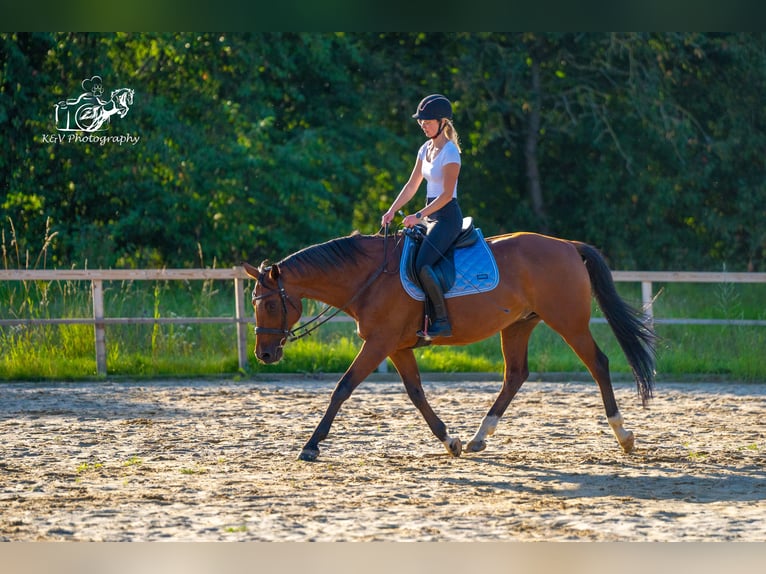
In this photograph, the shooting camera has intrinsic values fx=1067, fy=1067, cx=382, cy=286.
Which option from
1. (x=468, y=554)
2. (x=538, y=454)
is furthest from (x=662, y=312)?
(x=468, y=554)

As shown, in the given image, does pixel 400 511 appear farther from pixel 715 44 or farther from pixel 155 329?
pixel 715 44

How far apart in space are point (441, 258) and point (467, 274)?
0.22 metres

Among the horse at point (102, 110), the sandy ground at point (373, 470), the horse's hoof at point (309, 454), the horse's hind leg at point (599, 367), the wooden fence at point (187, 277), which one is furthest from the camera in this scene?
the horse at point (102, 110)

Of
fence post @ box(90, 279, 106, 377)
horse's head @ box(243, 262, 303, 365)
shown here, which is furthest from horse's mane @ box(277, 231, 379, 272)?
fence post @ box(90, 279, 106, 377)

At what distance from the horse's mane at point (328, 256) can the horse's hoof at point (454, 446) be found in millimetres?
1378

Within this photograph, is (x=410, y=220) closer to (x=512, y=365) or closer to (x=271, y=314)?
(x=271, y=314)

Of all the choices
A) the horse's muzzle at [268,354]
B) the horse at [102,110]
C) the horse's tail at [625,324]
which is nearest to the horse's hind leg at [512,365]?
the horse's tail at [625,324]

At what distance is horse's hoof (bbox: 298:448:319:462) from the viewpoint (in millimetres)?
7082

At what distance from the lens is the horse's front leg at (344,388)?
23.4 feet

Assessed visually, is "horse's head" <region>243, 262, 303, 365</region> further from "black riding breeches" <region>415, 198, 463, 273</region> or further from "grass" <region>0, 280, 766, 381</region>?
"grass" <region>0, 280, 766, 381</region>

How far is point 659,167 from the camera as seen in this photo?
20.8 meters

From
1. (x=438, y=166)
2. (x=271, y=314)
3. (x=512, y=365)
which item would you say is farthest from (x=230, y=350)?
(x=438, y=166)

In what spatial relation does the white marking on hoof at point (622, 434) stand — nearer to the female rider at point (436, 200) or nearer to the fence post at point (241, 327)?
the female rider at point (436, 200)

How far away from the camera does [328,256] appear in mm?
7289
